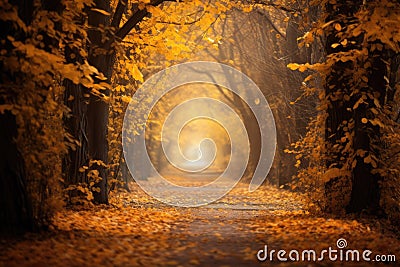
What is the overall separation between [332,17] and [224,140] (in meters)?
34.1

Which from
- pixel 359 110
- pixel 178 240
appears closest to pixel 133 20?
pixel 359 110

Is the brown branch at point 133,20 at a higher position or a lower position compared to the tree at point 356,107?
higher

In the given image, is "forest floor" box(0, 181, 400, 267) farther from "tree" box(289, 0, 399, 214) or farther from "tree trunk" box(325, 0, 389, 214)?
"tree" box(289, 0, 399, 214)

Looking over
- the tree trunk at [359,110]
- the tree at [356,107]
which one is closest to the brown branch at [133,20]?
the tree at [356,107]

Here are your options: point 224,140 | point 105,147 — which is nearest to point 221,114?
point 224,140

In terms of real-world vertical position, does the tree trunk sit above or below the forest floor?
above

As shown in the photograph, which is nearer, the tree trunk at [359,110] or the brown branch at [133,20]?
the tree trunk at [359,110]

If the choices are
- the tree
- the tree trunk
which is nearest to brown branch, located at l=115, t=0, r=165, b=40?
the tree

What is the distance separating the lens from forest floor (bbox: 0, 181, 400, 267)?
6.94 metres

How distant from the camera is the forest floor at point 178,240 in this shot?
694cm

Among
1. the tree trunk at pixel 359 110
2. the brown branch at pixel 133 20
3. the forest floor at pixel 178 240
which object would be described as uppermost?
the brown branch at pixel 133 20

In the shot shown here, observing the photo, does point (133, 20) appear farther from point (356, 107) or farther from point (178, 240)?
point (178, 240)

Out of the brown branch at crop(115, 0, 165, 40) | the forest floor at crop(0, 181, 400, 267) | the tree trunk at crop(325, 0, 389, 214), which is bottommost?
the forest floor at crop(0, 181, 400, 267)

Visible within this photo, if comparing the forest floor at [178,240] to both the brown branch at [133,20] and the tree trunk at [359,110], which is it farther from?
the brown branch at [133,20]
